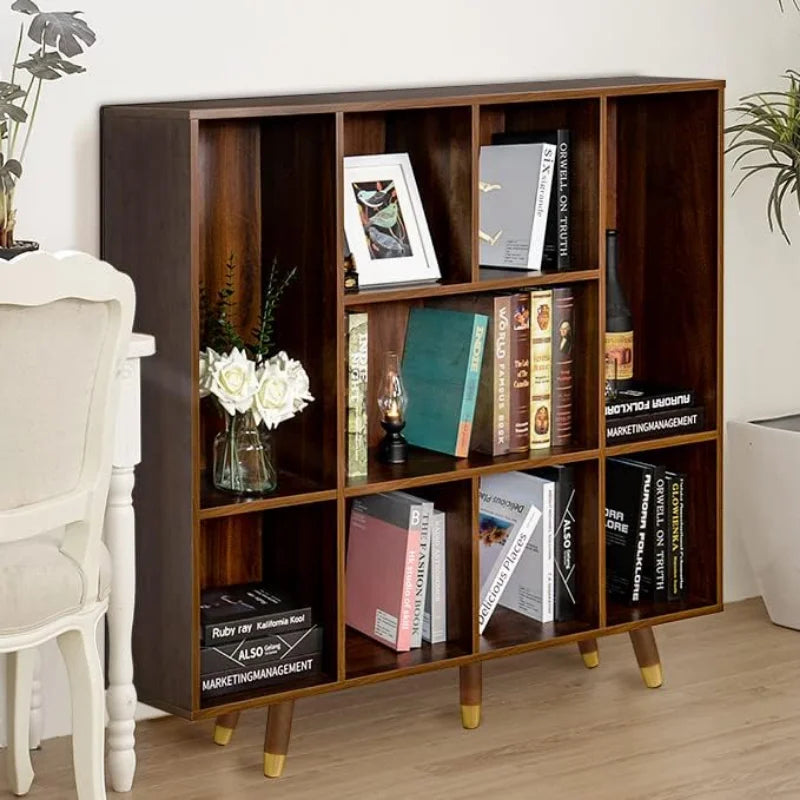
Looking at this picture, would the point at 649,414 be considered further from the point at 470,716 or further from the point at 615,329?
the point at 470,716

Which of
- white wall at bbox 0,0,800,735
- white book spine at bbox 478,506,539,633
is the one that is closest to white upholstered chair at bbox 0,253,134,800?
white wall at bbox 0,0,800,735

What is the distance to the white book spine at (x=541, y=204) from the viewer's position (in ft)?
10.1

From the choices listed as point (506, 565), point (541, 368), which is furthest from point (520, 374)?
point (506, 565)

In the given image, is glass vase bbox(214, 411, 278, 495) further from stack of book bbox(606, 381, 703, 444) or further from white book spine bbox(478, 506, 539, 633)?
stack of book bbox(606, 381, 703, 444)

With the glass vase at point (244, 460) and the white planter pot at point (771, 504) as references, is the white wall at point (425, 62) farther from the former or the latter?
the glass vase at point (244, 460)

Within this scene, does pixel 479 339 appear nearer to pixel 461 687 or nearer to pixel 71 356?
pixel 461 687

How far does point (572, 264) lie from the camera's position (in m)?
3.14

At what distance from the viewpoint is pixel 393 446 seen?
3.07 metres

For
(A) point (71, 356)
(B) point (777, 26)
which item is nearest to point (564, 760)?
(A) point (71, 356)

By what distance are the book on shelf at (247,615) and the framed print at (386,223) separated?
593 millimetres

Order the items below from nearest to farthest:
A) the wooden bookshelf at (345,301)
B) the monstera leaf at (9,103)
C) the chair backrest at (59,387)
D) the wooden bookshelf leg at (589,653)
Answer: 1. the chair backrest at (59,387)
2. the monstera leaf at (9,103)
3. the wooden bookshelf at (345,301)
4. the wooden bookshelf leg at (589,653)

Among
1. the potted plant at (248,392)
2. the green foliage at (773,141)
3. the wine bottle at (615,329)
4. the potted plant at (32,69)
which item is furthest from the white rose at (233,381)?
the green foliage at (773,141)

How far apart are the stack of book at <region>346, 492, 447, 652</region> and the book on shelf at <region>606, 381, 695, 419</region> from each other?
0.41 metres

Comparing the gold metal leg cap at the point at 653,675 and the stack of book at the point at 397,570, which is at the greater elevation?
the stack of book at the point at 397,570
